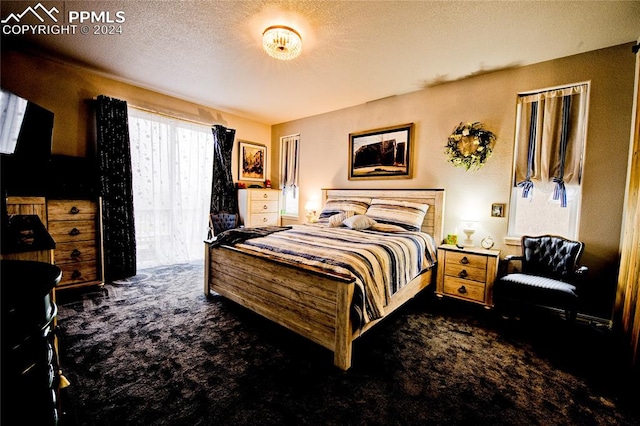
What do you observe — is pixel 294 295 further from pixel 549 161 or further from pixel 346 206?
pixel 549 161

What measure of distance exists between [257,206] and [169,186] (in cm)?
146

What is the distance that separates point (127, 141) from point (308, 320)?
3.47 meters

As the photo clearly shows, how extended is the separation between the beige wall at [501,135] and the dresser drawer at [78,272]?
3.57 metres

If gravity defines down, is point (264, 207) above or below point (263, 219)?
above

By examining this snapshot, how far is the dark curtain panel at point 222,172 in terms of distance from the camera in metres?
4.66

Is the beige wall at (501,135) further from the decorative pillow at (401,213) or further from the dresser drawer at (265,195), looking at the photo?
the dresser drawer at (265,195)

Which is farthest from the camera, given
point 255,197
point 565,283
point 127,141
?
point 255,197

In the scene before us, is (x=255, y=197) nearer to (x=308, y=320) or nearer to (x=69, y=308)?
(x=69, y=308)

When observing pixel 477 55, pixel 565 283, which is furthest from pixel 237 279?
pixel 477 55

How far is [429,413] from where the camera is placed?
148 centimetres

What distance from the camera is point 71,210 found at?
118 inches

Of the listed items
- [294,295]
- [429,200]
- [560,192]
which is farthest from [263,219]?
[560,192]

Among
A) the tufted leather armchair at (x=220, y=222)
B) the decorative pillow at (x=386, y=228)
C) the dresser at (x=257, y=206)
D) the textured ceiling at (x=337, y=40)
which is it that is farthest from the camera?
the dresser at (x=257, y=206)

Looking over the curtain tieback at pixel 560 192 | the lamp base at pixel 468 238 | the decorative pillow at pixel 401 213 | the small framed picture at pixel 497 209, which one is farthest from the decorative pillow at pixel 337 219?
the curtain tieback at pixel 560 192
